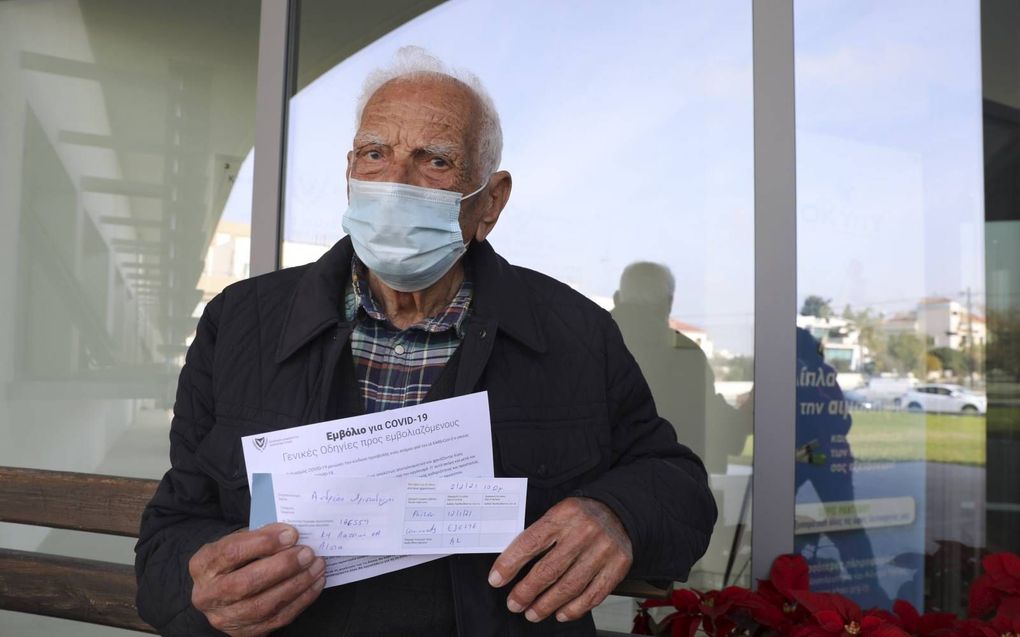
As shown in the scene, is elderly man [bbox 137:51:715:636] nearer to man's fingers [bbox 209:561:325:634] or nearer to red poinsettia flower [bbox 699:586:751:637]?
man's fingers [bbox 209:561:325:634]

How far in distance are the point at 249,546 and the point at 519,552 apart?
383mm

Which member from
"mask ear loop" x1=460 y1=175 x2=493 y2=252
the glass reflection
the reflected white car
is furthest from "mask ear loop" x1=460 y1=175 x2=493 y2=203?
the reflected white car

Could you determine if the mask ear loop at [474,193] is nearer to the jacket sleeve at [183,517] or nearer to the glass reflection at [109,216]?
the jacket sleeve at [183,517]

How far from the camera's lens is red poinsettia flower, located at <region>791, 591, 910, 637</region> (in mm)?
1797

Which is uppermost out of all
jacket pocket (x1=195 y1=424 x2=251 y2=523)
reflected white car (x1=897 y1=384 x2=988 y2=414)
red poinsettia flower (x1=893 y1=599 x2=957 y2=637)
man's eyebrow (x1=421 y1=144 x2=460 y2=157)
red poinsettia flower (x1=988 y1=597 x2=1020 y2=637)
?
man's eyebrow (x1=421 y1=144 x2=460 y2=157)

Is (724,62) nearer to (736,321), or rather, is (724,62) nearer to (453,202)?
(736,321)

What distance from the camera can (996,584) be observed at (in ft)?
6.53

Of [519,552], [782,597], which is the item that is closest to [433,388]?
[519,552]

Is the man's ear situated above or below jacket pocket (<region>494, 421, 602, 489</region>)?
above

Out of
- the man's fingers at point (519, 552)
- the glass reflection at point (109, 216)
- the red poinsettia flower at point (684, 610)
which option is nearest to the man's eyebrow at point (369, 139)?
the man's fingers at point (519, 552)

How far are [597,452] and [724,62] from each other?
91.5 inches

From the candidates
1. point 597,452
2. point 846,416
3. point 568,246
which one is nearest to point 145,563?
point 597,452

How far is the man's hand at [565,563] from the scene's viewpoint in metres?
1.22

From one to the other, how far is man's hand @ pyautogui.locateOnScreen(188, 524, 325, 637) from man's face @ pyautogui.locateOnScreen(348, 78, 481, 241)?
0.66m
